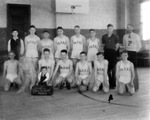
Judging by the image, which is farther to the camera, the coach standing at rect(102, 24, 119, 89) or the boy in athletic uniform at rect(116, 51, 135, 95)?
the coach standing at rect(102, 24, 119, 89)

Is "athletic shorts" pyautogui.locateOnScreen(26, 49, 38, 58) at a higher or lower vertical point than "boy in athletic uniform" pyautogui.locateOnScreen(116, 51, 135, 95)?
higher

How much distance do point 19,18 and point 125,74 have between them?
449 cm

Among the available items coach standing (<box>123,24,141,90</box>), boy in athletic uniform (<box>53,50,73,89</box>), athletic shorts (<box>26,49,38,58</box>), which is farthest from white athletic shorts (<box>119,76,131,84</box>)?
athletic shorts (<box>26,49,38,58</box>)

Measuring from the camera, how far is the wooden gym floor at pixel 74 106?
2.66m

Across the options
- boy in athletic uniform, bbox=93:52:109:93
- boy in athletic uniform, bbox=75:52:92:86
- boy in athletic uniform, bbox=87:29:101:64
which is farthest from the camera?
boy in athletic uniform, bbox=87:29:101:64

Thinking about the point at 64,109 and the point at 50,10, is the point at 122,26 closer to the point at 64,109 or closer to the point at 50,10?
the point at 50,10

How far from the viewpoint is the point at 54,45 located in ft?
15.4

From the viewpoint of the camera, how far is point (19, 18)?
7.32 metres

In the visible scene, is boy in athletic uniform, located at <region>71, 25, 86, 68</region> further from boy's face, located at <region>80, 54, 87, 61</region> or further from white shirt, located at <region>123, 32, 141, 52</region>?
white shirt, located at <region>123, 32, 141, 52</region>

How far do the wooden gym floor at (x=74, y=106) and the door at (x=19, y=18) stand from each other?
137 inches

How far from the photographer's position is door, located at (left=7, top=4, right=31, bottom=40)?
7.16 meters

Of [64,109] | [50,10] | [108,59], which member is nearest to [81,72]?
[108,59]


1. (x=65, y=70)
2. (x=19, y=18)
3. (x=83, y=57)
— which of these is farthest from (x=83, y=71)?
(x=19, y=18)

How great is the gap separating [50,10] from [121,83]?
14.5 ft
